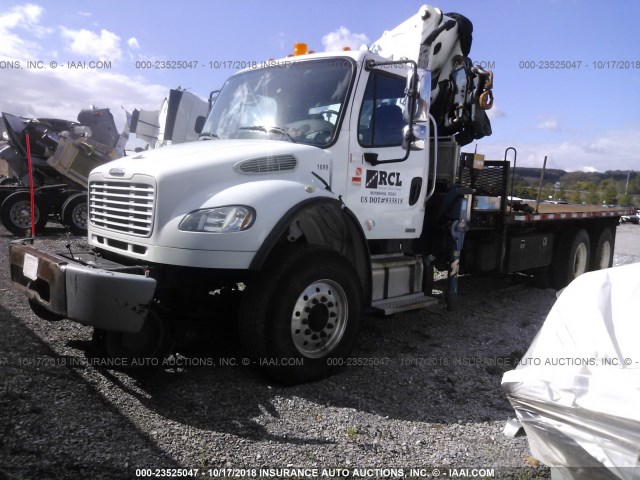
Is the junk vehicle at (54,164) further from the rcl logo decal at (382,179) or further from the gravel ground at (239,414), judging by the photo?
the rcl logo decal at (382,179)

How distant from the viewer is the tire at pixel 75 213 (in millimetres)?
11023

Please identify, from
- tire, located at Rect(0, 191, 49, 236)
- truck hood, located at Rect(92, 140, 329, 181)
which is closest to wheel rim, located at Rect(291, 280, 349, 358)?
truck hood, located at Rect(92, 140, 329, 181)

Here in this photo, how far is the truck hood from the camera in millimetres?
3533

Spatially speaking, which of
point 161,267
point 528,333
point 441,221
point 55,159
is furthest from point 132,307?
point 55,159

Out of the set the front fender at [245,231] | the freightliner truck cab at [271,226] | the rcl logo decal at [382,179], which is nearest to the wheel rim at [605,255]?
the freightliner truck cab at [271,226]

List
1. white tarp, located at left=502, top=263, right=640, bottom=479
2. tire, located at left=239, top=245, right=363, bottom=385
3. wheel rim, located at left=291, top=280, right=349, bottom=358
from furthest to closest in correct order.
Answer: wheel rim, located at left=291, top=280, right=349, bottom=358
tire, located at left=239, top=245, right=363, bottom=385
white tarp, located at left=502, top=263, right=640, bottom=479

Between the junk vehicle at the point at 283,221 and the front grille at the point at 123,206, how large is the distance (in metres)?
0.02

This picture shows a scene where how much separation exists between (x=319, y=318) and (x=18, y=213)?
376 inches

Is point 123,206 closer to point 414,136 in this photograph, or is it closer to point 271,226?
point 271,226

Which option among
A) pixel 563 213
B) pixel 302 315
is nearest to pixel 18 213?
pixel 302 315

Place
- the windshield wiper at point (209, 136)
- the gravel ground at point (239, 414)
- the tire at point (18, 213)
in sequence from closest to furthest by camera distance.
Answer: the gravel ground at point (239, 414), the windshield wiper at point (209, 136), the tire at point (18, 213)

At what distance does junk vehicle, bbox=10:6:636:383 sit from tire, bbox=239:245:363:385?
0.04 ft

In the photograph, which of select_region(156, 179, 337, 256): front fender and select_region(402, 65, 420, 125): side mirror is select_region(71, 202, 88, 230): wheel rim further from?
select_region(402, 65, 420, 125): side mirror

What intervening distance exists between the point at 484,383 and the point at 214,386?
217cm
